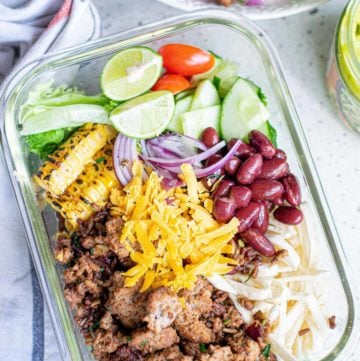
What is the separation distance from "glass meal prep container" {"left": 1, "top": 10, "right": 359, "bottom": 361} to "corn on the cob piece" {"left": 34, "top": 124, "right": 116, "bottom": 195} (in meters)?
0.10

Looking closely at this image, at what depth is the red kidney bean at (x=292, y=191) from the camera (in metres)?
1.96

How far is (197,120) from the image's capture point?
204cm

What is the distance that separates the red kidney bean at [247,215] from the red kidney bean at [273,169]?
0.09 m

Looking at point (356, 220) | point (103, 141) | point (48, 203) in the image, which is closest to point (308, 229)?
point (356, 220)

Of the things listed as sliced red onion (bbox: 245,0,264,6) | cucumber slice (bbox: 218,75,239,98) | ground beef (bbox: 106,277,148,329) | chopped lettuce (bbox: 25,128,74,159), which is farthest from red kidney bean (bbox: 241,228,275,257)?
sliced red onion (bbox: 245,0,264,6)

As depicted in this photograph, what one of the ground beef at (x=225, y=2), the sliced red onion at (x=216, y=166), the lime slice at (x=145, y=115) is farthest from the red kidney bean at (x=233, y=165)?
the ground beef at (x=225, y=2)

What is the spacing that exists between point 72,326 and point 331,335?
804 mm

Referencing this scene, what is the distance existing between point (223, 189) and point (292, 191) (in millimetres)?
210

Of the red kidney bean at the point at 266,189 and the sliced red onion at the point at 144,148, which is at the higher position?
the sliced red onion at the point at 144,148

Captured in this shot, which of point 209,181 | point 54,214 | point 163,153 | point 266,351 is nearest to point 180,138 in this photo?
point 163,153

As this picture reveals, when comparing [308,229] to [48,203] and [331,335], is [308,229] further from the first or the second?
[48,203]

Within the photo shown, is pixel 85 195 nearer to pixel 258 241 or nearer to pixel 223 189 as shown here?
pixel 223 189

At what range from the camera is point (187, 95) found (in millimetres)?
2113

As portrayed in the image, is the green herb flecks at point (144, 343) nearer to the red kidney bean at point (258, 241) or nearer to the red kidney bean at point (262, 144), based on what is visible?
the red kidney bean at point (258, 241)
